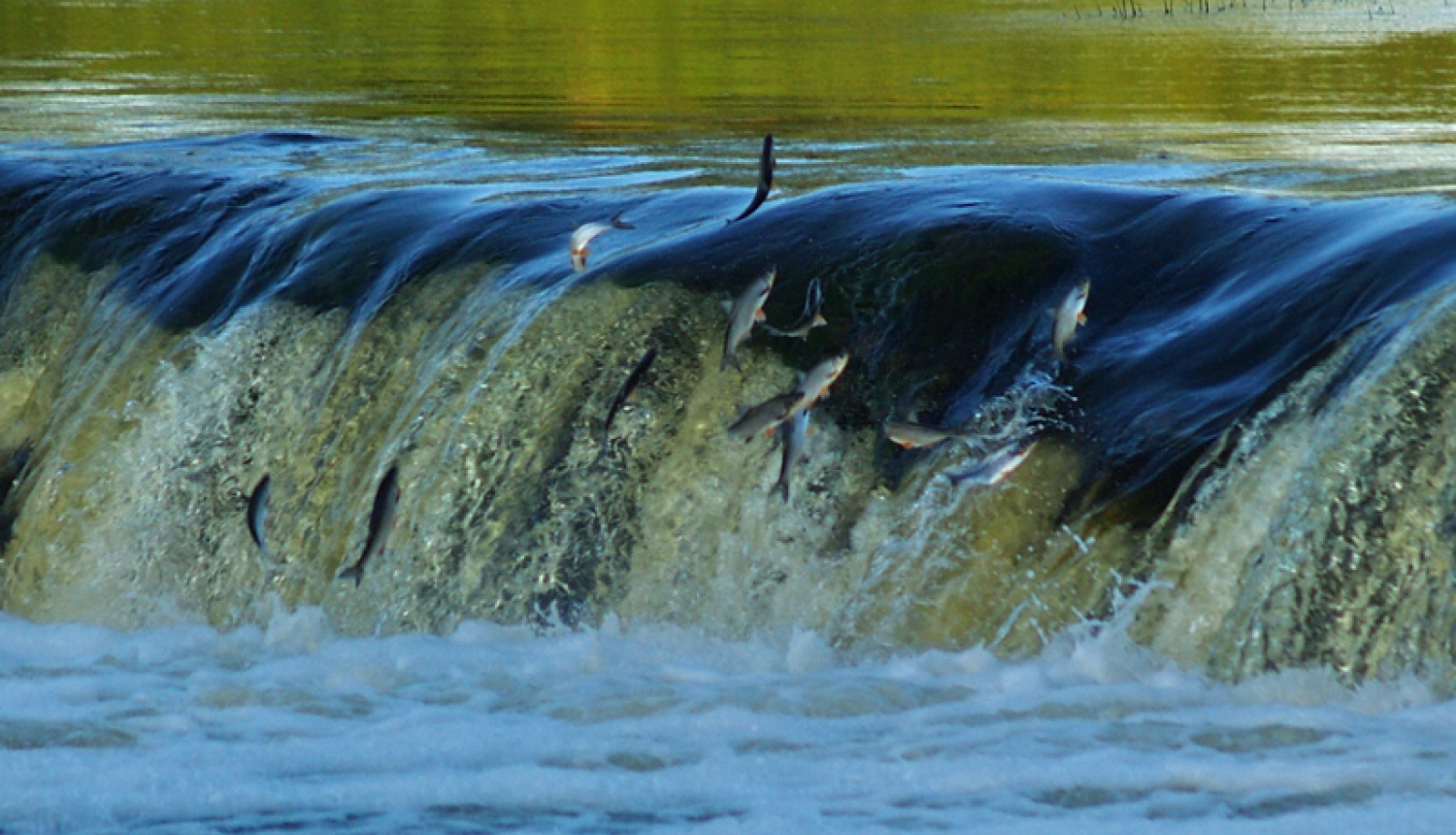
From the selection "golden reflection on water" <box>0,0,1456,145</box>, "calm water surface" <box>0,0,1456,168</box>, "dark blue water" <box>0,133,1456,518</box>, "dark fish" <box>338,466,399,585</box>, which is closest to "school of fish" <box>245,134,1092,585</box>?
"dark fish" <box>338,466,399,585</box>

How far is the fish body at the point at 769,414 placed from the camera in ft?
20.5

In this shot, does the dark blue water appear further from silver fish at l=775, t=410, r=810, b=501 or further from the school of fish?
silver fish at l=775, t=410, r=810, b=501

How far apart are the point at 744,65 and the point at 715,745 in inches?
829

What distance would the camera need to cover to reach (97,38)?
3036 cm

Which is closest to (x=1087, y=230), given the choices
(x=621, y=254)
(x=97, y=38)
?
(x=621, y=254)

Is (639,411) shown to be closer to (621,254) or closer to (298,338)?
(621,254)

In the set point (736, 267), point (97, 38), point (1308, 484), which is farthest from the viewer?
point (97, 38)

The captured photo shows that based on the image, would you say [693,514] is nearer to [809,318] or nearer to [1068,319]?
[809,318]

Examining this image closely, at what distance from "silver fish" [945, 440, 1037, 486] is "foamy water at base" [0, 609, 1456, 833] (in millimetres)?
622

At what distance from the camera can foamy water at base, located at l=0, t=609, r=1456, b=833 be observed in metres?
5.11

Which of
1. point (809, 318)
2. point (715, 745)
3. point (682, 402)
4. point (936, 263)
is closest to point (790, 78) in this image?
point (936, 263)

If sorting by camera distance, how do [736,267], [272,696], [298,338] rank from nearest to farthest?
[272,696] < [736,267] < [298,338]

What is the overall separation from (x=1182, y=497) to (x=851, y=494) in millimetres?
1301

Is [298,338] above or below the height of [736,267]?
below
